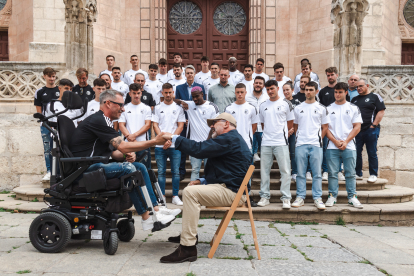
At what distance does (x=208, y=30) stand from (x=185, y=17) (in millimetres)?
1016

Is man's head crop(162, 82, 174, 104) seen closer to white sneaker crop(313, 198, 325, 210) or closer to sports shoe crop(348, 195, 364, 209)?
white sneaker crop(313, 198, 325, 210)

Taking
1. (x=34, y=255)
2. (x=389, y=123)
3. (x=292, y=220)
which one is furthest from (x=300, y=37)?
(x=34, y=255)

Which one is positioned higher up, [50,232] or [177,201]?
[50,232]

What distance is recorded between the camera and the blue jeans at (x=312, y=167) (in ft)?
22.4

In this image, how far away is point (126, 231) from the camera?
5.00 m

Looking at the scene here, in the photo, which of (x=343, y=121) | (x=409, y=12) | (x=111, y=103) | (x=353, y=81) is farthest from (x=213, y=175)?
(x=409, y=12)

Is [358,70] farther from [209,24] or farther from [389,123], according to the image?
[209,24]

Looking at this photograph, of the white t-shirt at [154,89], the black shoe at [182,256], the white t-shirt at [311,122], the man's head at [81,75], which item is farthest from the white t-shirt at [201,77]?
the black shoe at [182,256]

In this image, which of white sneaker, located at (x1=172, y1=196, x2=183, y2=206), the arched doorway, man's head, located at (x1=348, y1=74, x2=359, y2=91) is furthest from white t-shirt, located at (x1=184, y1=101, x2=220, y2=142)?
the arched doorway

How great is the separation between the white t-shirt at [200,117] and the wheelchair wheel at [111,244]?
11.0 ft

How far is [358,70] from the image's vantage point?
32.6 feet

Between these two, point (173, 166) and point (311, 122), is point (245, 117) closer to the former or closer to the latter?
point (311, 122)

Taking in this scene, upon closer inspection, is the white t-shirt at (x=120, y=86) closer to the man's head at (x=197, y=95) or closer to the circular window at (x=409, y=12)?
the man's head at (x=197, y=95)

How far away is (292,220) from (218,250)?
97.5 inches
